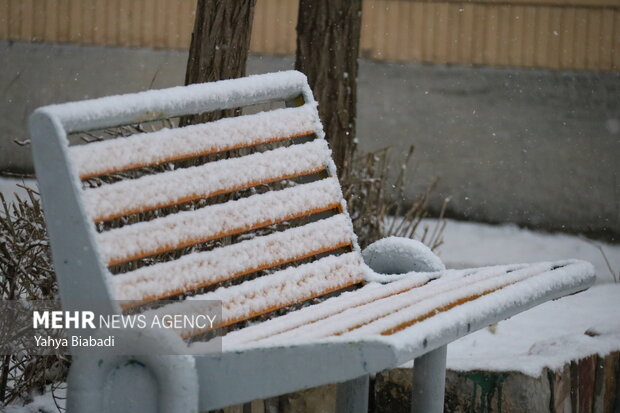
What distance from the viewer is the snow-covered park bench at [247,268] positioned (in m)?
1.76

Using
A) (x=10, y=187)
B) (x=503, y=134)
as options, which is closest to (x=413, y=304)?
(x=503, y=134)

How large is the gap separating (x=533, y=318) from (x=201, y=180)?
3.17 meters

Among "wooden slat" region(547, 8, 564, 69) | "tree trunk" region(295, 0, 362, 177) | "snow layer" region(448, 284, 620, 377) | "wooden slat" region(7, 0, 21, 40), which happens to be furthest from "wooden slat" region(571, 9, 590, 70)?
"wooden slat" region(7, 0, 21, 40)

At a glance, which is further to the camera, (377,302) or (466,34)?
(466,34)

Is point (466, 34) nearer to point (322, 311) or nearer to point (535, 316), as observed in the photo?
point (535, 316)

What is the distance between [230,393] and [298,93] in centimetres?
111

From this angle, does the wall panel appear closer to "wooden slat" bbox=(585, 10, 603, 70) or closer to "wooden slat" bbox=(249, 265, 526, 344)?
"wooden slat" bbox=(585, 10, 603, 70)

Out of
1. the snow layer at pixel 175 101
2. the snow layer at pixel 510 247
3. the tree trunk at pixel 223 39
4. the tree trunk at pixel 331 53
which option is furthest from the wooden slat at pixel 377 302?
the snow layer at pixel 510 247

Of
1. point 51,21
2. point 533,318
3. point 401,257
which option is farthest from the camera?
point 51,21

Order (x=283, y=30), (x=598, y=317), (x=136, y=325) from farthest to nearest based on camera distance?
1. (x=283, y=30)
2. (x=598, y=317)
3. (x=136, y=325)

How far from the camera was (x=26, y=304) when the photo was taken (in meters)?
3.46

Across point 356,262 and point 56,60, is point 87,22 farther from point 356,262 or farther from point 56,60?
point 356,262

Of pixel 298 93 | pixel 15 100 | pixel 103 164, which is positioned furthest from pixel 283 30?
pixel 103 164

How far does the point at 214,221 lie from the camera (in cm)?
231
